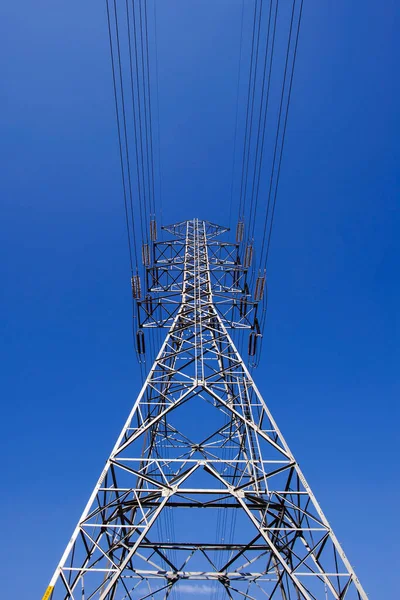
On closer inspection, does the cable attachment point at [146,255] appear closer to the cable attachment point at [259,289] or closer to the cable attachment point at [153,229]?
Result: the cable attachment point at [153,229]

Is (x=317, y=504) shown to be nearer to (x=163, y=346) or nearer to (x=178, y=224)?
(x=163, y=346)

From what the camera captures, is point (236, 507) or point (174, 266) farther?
Answer: point (174, 266)

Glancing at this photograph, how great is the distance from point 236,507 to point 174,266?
1101 cm

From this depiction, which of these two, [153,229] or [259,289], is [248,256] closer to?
[259,289]

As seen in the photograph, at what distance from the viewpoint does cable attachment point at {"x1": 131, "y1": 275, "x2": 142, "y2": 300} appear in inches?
601

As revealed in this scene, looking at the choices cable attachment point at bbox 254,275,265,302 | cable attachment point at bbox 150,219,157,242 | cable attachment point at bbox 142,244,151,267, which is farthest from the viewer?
cable attachment point at bbox 150,219,157,242

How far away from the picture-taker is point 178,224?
21.6m

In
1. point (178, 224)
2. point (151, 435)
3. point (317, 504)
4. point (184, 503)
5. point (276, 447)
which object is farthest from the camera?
point (178, 224)

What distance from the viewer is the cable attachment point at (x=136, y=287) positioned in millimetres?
15273

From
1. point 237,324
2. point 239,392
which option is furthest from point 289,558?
point 237,324

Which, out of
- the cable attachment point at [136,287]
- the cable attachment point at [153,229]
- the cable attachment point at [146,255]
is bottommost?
the cable attachment point at [136,287]

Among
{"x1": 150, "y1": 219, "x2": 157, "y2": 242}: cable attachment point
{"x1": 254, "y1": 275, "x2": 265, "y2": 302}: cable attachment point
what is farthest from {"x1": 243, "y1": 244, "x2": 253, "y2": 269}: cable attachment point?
{"x1": 150, "y1": 219, "x2": 157, "y2": 242}: cable attachment point

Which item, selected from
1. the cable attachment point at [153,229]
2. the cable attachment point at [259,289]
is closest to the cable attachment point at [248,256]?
the cable attachment point at [259,289]

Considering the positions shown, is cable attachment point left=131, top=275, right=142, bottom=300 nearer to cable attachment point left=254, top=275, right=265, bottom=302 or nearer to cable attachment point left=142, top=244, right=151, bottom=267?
cable attachment point left=142, top=244, right=151, bottom=267
